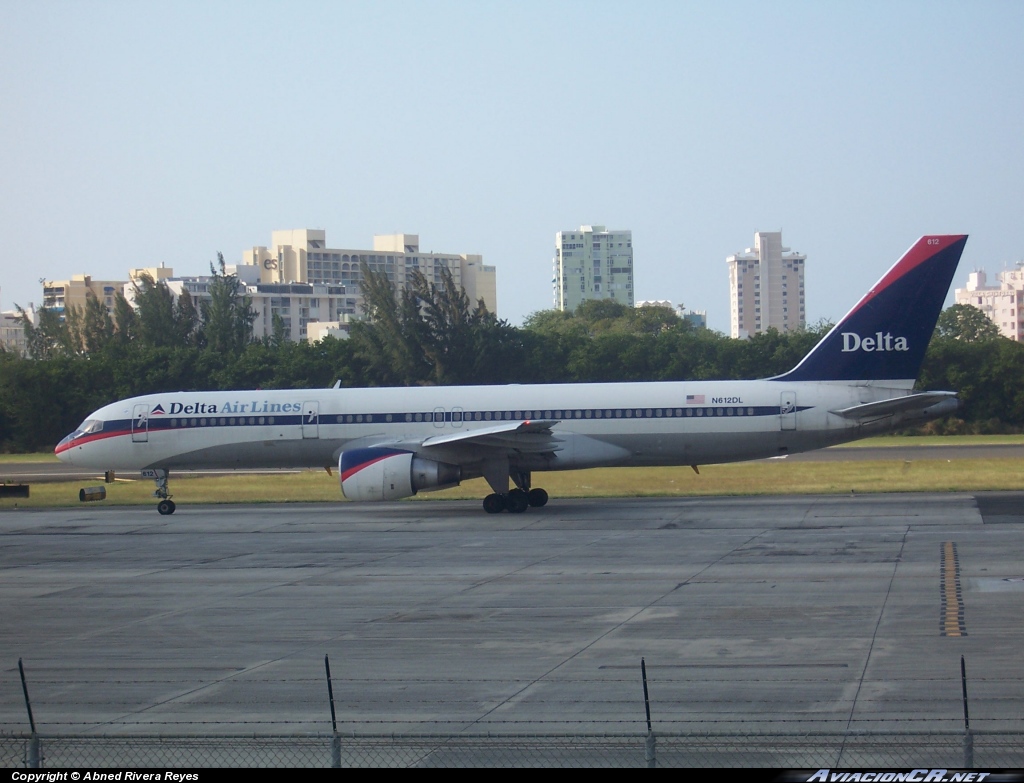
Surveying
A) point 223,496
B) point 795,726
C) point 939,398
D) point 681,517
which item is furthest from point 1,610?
point 939,398

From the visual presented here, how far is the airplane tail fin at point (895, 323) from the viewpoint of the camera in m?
28.9

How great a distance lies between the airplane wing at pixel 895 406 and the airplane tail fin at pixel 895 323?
1.14m

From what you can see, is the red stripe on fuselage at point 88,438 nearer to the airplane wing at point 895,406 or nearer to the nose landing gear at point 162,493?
the nose landing gear at point 162,493

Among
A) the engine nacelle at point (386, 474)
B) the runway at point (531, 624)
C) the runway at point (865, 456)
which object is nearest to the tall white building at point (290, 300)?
the runway at point (865, 456)

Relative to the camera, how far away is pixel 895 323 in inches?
1152

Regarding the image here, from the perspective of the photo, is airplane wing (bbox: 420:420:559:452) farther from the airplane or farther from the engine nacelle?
the engine nacelle

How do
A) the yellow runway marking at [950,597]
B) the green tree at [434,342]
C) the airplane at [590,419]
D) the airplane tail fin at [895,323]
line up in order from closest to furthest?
the yellow runway marking at [950,597] < the airplane at [590,419] < the airplane tail fin at [895,323] < the green tree at [434,342]

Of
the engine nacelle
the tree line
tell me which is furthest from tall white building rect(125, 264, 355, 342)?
the engine nacelle

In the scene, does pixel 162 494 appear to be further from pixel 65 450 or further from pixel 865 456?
pixel 865 456

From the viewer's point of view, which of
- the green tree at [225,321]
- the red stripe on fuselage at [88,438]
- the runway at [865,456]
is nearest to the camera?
the red stripe on fuselage at [88,438]

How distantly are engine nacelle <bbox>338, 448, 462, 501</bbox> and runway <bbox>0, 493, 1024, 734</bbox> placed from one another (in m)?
1.49

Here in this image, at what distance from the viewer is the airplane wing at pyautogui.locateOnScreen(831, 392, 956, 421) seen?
90.9 feet

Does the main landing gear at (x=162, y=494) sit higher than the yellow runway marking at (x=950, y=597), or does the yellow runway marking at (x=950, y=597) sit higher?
the main landing gear at (x=162, y=494)

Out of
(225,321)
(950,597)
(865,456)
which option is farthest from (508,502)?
(225,321)
